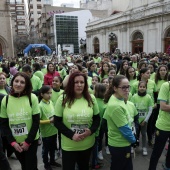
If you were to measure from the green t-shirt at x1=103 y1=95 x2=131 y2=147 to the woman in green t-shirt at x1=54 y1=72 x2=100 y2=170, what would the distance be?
0.79 feet

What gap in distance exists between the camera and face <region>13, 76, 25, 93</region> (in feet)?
9.30

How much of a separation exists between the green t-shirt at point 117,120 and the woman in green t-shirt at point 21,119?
1098 millimetres

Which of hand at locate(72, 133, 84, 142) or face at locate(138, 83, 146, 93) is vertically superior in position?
face at locate(138, 83, 146, 93)

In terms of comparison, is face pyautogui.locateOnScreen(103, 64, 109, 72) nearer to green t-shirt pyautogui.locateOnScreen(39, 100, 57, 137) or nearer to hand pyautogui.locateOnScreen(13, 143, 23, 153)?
green t-shirt pyautogui.locateOnScreen(39, 100, 57, 137)

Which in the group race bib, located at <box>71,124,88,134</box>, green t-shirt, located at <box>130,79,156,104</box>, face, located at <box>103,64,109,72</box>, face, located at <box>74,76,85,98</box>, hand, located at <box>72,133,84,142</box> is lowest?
hand, located at <box>72,133,84,142</box>

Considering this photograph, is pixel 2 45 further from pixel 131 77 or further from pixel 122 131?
pixel 122 131

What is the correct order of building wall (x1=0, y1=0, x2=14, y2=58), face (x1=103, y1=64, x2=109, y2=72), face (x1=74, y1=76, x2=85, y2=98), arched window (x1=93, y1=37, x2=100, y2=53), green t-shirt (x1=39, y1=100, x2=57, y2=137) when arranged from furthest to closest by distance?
arched window (x1=93, y1=37, x2=100, y2=53)
building wall (x1=0, y1=0, x2=14, y2=58)
face (x1=103, y1=64, x2=109, y2=72)
green t-shirt (x1=39, y1=100, x2=57, y2=137)
face (x1=74, y1=76, x2=85, y2=98)

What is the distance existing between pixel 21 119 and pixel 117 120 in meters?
1.37

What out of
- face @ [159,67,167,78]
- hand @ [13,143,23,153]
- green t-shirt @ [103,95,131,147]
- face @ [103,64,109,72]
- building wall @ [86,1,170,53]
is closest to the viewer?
green t-shirt @ [103,95,131,147]

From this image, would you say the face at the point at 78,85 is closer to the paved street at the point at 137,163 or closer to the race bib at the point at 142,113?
the paved street at the point at 137,163

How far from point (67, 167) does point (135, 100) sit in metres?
2.29

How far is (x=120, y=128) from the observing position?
8.34 ft

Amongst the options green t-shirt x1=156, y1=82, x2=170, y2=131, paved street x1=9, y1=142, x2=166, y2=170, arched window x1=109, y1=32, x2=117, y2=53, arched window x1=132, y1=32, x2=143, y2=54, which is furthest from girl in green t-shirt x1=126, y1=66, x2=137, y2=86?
arched window x1=109, y1=32, x2=117, y2=53

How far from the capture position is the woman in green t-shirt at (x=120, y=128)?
252 centimetres
